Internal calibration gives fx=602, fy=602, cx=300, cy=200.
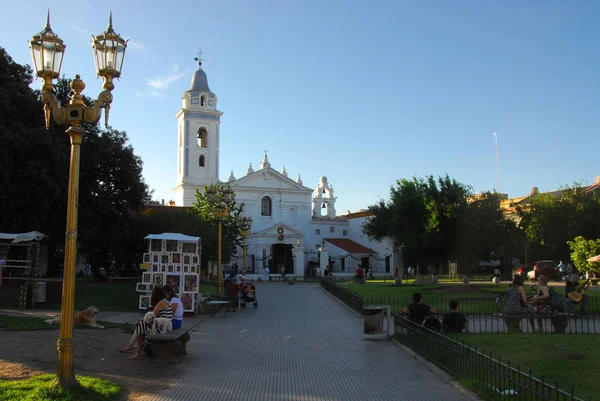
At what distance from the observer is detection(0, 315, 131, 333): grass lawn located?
13.2 m

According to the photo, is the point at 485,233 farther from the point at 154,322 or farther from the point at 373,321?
the point at 154,322

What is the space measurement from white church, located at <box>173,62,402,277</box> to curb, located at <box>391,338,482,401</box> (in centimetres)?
4935

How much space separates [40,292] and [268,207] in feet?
168

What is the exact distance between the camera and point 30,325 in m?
13.7

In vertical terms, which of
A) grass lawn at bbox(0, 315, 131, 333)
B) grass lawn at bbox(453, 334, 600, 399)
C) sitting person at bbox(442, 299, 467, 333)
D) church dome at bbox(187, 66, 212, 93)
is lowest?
grass lawn at bbox(453, 334, 600, 399)

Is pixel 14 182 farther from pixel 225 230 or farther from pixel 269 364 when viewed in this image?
pixel 225 230

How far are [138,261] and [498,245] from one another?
90.6 feet

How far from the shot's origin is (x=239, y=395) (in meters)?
7.95

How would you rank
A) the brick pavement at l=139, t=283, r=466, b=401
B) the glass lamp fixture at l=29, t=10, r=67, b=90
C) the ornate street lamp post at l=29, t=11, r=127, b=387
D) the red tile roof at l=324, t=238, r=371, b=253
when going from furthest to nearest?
1. the red tile roof at l=324, t=238, r=371, b=253
2. the glass lamp fixture at l=29, t=10, r=67, b=90
3. the brick pavement at l=139, t=283, r=466, b=401
4. the ornate street lamp post at l=29, t=11, r=127, b=387

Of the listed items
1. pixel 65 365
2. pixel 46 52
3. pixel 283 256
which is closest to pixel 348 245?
pixel 283 256

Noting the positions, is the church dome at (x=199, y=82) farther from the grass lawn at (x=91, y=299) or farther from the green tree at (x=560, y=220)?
the grass lawn at (x=91, y=299)

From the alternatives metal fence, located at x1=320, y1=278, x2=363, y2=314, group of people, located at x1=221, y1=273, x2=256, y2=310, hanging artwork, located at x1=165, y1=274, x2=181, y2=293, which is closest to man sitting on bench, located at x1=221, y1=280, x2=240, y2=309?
group of people, located at x1=221, y1=273, x2=256, y2=310

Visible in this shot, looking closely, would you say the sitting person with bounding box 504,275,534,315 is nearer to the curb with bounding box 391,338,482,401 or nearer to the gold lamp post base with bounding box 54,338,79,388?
the curb with bounding box 391,338,482,401

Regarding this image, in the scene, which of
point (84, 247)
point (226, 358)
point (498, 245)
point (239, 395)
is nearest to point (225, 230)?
point (84, 247)
